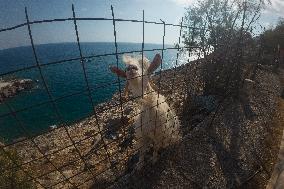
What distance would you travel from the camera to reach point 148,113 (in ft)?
19.9

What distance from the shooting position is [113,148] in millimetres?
10719

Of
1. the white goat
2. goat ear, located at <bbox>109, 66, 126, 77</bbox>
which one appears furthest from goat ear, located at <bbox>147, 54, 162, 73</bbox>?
goat ear, located at <bbox>109, 66, 126, 77</bbox>

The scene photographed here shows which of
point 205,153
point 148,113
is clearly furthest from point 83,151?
point 148,113

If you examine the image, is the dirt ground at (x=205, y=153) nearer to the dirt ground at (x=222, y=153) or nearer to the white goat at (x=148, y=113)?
the dirt ground at (x=222, y=153)

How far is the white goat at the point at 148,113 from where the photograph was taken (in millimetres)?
5655

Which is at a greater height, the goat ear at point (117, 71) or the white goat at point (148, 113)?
the goat ear at point (117, 71)

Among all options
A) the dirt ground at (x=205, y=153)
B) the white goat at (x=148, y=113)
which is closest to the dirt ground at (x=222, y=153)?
the dirt ground at (x=205, y=153)

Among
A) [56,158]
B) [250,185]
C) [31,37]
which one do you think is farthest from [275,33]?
[31,37]

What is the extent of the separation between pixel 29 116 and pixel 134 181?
1649 inches

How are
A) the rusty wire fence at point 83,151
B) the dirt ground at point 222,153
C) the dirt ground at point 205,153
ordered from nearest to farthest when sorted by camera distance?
the rusty wire fence at point 83,151, the dirt ground at point 205,153, the dirt ground at point 222,153

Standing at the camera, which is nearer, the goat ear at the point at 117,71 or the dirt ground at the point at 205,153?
the goat ear at the point at 117,71

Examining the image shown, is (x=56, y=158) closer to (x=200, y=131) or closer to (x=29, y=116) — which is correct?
(x=200, y=131)

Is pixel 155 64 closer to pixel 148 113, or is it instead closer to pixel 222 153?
pixel 148 113

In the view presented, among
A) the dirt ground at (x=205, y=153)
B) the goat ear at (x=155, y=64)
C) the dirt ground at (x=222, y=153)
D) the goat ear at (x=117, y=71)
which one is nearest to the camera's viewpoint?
the goat ear at (x=117, y=71)
